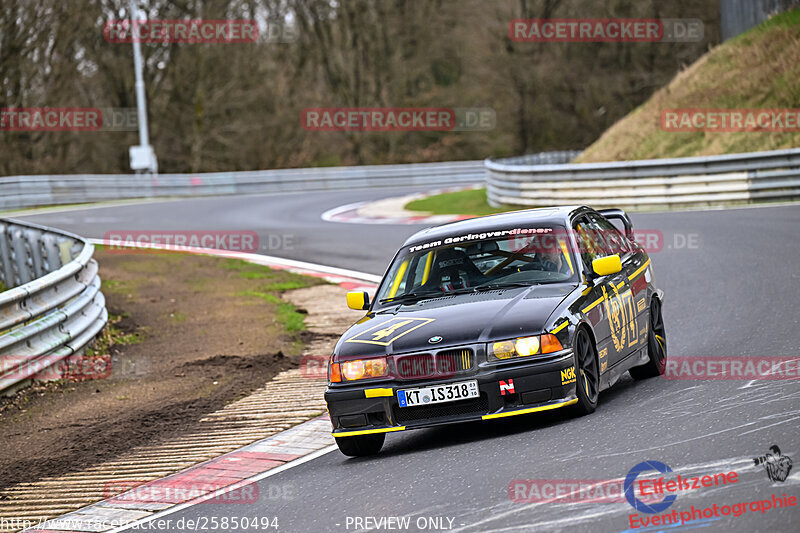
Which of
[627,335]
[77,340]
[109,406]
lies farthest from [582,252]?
[77,340]

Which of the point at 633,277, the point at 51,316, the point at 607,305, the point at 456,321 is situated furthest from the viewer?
the point at 51,316

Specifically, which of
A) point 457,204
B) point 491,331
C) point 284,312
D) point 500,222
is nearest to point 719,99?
point 457,204

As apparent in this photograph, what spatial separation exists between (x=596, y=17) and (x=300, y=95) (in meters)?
13.6

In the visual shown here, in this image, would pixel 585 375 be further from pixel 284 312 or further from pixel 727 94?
pixel 727 94

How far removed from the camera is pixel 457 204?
28.7 meters

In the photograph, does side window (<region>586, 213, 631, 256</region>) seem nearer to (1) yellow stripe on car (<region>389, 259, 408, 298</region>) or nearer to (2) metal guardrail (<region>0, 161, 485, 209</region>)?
(1) yellow stripe on car (<region>389, 259, 408, 298</region>)

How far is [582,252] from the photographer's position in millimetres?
8289

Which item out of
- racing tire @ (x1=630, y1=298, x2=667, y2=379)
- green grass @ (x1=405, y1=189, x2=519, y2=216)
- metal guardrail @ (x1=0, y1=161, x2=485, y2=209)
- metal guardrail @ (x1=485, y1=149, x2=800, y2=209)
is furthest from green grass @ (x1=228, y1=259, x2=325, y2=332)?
metal guardrail @ (x1=0, y1=161, x2=485, y2=209)

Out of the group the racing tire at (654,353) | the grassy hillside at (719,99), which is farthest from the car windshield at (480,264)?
the grassy hillside at (719,99)

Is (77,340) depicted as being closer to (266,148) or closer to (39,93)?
(39,93)

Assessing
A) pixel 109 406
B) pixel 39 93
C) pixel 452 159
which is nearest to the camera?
pixel 109 406

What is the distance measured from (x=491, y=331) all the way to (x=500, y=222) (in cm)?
176

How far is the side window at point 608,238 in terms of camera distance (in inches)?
353

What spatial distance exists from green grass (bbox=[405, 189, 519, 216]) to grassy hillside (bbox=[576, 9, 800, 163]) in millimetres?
3235
